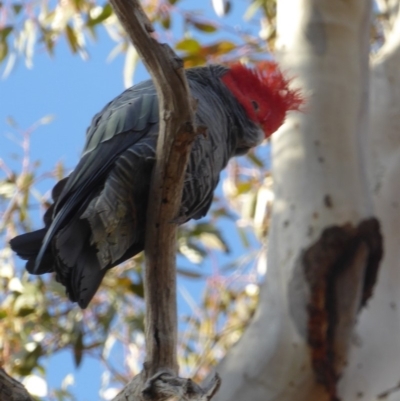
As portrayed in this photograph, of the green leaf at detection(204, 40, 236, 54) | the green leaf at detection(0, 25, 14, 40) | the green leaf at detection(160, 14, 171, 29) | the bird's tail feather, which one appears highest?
the green leaf at detection(0, 25, 14, 40)

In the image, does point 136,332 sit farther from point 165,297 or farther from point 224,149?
point 165,297

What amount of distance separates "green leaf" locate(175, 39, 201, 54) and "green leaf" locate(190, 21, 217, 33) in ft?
1.30

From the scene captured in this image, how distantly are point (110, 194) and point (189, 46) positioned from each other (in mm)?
1739

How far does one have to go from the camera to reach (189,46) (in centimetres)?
356

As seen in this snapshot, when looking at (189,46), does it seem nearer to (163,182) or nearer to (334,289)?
(334,289)

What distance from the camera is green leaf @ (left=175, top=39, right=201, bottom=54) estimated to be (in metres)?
3.53

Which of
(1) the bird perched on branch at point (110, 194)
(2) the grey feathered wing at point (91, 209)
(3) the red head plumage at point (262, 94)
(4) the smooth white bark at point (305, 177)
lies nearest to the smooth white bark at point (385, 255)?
(4) the smooth white bark at point (305, 177)

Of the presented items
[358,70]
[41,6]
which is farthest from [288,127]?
[41,6]

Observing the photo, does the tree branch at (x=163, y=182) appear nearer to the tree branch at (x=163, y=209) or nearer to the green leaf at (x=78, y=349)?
the tree branch at (x=163, y=209)

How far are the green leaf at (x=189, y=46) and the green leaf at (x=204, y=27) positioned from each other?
1.30 feet

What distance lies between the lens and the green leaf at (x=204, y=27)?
13.0 ft

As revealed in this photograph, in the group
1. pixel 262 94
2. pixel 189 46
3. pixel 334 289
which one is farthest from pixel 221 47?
pixel 334 289

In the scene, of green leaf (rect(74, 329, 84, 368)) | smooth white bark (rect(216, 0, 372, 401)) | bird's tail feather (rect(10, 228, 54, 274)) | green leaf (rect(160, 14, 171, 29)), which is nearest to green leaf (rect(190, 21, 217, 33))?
green leaf (rect(160, 14, 171, 29))

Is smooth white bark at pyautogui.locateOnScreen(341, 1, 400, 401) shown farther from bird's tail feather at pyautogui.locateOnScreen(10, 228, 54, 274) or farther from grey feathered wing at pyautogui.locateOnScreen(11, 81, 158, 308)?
bird's tail feather at pyautogui.locateOnScreen(10, 228, 54, 274)
